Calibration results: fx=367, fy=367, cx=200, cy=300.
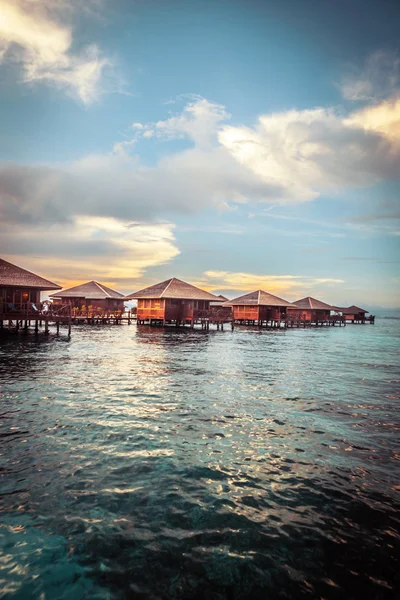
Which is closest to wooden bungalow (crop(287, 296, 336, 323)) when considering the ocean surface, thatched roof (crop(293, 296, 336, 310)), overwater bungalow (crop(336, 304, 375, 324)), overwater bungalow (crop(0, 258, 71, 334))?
thatched roof (crop(293, 296, 336, 310))

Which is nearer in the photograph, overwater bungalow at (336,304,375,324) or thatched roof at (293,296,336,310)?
thatched roof at (293,296,336,310)

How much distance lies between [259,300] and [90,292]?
2513cm

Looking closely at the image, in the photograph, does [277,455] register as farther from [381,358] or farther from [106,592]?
[381,358]

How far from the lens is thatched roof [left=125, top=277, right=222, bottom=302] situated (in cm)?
4353

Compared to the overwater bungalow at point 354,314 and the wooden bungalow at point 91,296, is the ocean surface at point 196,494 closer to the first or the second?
the wooden bungalow at point 91,296

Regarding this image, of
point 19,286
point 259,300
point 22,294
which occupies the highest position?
point 259,300

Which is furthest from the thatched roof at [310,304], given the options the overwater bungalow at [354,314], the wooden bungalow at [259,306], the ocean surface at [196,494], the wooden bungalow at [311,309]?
the ocean surface at [196,494]

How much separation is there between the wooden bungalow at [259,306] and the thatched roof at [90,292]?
1818 centimetres

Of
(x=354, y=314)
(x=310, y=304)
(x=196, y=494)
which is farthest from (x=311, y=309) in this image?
(x=196, y=494)

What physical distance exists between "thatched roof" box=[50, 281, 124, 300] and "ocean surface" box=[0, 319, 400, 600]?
139 feet

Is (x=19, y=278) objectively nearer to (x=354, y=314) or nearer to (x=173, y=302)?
(x=173, y=302)

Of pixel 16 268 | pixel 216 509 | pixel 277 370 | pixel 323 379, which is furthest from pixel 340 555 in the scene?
pixel 16 268

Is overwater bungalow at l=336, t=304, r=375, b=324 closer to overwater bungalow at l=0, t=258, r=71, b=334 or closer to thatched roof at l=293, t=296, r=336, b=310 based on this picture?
thatched roof at l=293, t=296, r=336, b=310

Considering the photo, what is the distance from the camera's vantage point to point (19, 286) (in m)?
30.9
